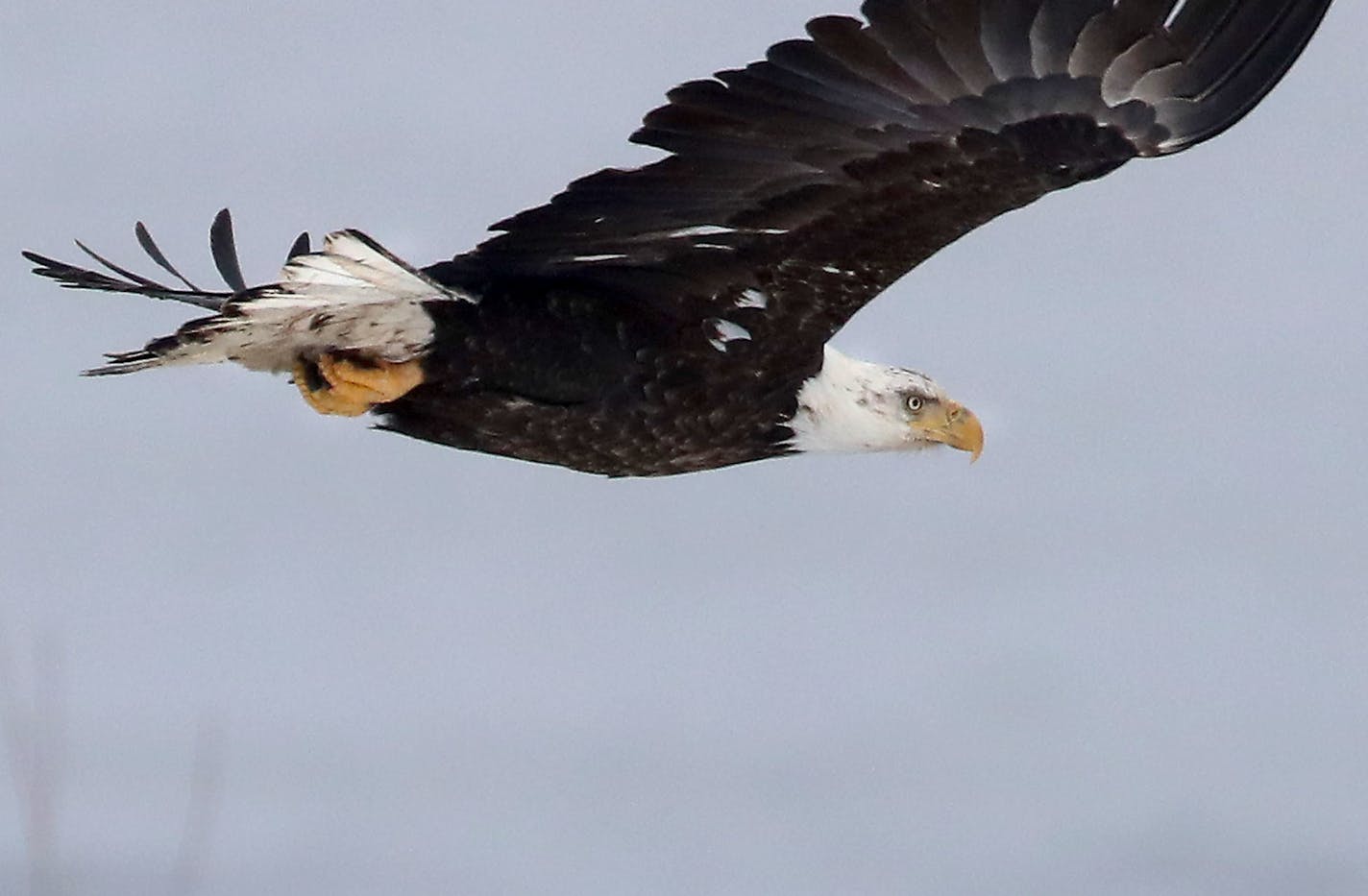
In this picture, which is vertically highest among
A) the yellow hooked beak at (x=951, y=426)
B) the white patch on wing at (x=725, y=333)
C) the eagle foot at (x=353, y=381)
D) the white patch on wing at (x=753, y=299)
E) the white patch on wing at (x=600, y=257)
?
the yellow hooked beak at (x=951, y=426)

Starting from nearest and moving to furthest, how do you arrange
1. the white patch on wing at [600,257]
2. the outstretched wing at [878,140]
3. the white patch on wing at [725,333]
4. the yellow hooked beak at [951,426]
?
the outstretched wing at [878,140]
the white patch on wing at [600,257]
the white patch on wing at [725,333]
the yellow hooked beak at [951,426]

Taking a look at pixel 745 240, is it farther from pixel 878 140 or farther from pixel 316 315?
pixel 316 315

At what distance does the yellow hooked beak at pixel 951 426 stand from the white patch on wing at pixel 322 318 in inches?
61.8

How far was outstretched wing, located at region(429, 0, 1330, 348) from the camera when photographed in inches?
207

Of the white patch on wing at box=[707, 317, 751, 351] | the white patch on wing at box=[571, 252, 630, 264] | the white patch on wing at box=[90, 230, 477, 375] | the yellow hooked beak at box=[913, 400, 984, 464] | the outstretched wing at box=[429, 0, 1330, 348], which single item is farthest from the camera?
the yellow hooked beak at box=[913, 400, 984, 464]

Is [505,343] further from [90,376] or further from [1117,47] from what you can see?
[1117,47]

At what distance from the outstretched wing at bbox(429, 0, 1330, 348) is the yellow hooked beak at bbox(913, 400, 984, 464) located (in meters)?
0.92

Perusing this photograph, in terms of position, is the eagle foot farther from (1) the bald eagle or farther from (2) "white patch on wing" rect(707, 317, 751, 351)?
(2) "white patch on wing" rect(707, 317, 751, 351)

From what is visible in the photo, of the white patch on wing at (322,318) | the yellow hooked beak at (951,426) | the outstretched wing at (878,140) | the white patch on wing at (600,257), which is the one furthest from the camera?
the yellow hooked beak at (951,426)

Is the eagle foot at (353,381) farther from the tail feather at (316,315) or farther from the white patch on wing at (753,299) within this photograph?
the white patch on wing at (753,299)

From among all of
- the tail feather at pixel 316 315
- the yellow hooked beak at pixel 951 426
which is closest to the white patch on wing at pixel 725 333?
the tail feather at pixel 316 315

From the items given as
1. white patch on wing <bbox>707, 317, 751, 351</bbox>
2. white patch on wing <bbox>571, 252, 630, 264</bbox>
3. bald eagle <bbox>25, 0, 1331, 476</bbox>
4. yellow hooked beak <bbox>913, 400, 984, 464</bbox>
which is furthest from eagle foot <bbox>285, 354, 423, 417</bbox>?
yellow hooked beak <bbox>913, 400, 984, 464</bbox>

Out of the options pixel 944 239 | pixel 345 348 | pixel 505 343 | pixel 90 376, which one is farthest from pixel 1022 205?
pixel 90 376

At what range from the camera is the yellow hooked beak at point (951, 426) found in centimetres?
658
